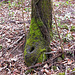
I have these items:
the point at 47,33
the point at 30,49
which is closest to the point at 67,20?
the point at 47,33

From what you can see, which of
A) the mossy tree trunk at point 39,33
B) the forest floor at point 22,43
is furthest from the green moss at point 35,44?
the forest floor at point 22,43

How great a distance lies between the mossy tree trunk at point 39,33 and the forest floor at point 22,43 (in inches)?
13.7

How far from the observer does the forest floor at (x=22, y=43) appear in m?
3.18

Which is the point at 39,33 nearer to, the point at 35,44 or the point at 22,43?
the point at 35,44

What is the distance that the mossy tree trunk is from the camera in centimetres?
329

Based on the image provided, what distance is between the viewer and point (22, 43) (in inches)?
166

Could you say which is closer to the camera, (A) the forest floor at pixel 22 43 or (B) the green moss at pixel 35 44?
(A) the forest floor at pixel 22 43

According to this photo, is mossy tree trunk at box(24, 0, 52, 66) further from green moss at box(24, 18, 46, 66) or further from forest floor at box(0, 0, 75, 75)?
forest floor at box(0, 0, 75, 75)

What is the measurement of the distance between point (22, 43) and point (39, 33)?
1038mm

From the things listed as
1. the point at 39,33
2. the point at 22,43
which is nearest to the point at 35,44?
the point at 39,33

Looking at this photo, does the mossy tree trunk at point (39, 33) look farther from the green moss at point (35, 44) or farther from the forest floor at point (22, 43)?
the forest floor at point (22, 43)

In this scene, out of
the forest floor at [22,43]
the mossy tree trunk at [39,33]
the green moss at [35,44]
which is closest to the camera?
the forest floor at [22,43]

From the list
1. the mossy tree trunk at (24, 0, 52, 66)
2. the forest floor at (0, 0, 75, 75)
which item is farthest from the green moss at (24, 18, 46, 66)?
the forest floor at (0, 0, 75, 75)

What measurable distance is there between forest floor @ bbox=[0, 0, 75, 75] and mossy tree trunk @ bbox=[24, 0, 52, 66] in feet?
1.14
